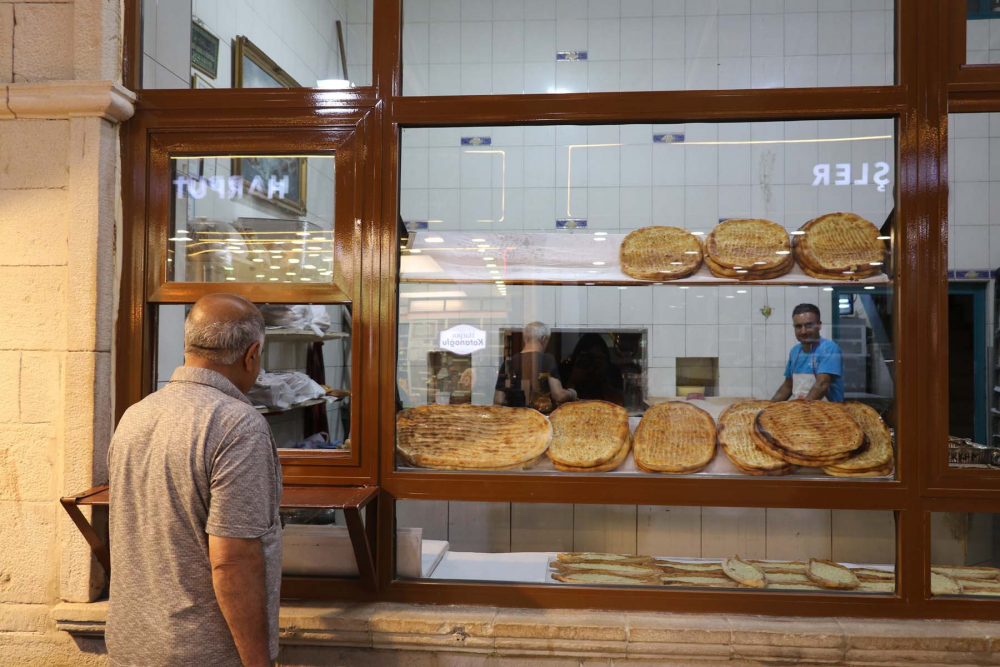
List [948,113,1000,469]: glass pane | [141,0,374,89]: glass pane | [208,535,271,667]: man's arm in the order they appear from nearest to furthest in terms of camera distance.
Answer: [208,535,271,667]: man's arm < [948,113,1000,469]: glass pane < [141,0,374,89]: glass pane

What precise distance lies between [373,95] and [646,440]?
1635 millimetres

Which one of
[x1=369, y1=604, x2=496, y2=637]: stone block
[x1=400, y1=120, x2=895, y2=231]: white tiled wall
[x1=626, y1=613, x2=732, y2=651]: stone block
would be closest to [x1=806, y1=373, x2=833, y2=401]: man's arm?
[x1=400, y1=120, x2=895, y2=231]: white tiled wall

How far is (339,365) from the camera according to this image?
2398 mm

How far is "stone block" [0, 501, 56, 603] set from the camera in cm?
228

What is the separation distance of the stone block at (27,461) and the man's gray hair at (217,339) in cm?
111

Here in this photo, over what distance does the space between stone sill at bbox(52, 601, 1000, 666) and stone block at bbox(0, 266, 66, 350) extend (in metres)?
0.95

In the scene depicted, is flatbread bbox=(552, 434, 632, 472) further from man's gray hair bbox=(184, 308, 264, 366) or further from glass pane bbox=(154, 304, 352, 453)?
man's gray hair bbox=(184, 308, 264, 366)

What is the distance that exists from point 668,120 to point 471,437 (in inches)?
54.5

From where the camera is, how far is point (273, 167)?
7.96ft

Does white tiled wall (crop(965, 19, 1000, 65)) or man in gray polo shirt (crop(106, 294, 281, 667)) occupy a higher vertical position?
white tiled wall (crop(965, 19, 1000, 65))

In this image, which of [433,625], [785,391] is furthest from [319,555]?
[785,391]

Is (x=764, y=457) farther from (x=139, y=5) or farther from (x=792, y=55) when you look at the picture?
(x=139, y=5)

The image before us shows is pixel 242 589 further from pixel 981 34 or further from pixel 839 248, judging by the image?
pixel 981 34

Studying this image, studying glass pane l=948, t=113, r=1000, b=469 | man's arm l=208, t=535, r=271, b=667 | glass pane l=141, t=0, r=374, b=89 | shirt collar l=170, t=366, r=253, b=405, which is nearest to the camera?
man's arm l=208, t=535, r=271, b=667
